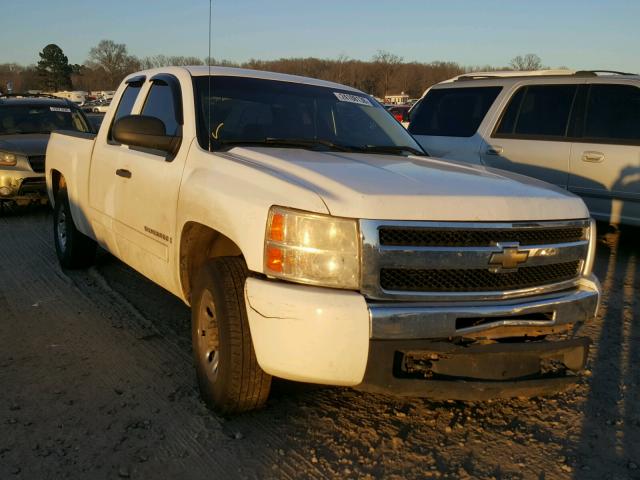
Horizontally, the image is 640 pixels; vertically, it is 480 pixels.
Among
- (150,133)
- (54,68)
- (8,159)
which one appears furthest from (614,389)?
(54,68)

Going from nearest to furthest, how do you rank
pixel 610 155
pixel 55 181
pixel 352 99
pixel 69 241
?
1. pixel 352 99
2. pixel 69 241
3. pixel 55 181
4. pixel 610 155

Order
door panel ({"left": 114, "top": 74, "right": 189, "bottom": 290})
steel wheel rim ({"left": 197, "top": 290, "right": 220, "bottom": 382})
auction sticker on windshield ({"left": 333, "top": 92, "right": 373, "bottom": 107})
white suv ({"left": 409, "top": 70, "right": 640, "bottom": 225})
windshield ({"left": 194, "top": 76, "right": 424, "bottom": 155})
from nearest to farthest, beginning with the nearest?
1. steel wheel rim ({"left": 197, "top": 290, "right": 220, "bottom": 382})
2. door panel ({"left": 114, "top": 74, "right": 189, "bottom": 290})
3. windshield ({"left": 194, "top": 76, "right": 424, "bottom": 155})
4. auction sticker on windshield ({"left": 333, "top": 92, "right": 373, "bottom": 107})
5. white suv ({"left": 409, "top": 70, "right": 640, "bottom": 225})

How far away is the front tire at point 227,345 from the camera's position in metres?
2.79

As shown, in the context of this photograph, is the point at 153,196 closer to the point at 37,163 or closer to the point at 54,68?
the point at 37,163

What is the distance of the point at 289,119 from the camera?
4.01 metres

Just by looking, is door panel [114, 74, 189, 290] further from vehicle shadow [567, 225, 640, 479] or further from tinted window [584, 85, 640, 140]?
tinted window [584, 85, 640, 140]

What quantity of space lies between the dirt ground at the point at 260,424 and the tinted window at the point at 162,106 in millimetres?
1446

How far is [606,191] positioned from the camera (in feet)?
20.8

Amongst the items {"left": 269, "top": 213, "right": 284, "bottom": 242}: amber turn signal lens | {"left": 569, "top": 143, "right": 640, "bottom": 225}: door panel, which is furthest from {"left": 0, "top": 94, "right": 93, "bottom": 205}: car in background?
{"left": 269, "top": 213, "right": 284, "bottom": 242}: amber turn signal lens

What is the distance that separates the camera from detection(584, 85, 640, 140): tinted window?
20.6 feet

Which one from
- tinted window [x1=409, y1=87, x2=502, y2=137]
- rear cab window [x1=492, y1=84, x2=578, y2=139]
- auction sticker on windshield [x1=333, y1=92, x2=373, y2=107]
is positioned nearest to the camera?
auction sticker on windshield [x1=333, y1=92, x2=373, y2=107]

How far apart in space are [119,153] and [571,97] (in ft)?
16.3

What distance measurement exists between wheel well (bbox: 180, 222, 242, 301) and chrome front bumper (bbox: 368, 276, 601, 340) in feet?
3.45

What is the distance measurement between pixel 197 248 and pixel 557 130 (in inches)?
194
